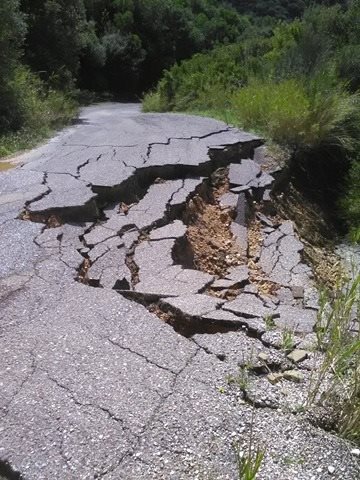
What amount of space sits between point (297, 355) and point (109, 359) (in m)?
0.97

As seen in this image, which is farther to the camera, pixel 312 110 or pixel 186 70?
pixel 186 70

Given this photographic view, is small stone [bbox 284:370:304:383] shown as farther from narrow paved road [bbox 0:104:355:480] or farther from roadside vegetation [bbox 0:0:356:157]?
roadside vegetation [bbox 0:0:356:157]

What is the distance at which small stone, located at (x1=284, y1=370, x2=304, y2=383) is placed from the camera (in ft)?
8.24

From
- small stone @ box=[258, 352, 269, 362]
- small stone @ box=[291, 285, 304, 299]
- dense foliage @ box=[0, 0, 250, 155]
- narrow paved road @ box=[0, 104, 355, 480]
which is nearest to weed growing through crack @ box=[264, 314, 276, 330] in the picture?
narrow paved road @ box=[0, 104, 355, 480]

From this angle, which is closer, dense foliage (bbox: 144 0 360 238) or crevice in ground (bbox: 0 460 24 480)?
crevice in ground (bbox: 0 460 24 480)

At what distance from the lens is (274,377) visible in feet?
8.26

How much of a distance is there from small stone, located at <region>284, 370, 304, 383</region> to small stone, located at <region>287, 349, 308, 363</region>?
0.10 m

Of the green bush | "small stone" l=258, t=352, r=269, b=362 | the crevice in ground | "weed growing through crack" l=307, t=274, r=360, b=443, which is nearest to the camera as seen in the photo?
the crevice in ground

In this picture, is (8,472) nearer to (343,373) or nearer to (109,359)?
(109,359)

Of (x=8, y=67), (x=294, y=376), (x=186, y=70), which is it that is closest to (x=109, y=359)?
(x=294, y=376)

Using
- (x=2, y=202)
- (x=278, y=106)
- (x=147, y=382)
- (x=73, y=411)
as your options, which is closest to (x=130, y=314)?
(x=147, y=382)

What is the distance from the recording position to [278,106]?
7230 millimetres

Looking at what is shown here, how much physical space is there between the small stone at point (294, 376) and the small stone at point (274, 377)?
0.09 feet

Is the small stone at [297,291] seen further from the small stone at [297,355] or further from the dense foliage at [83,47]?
the dense foliage at [83,47]
